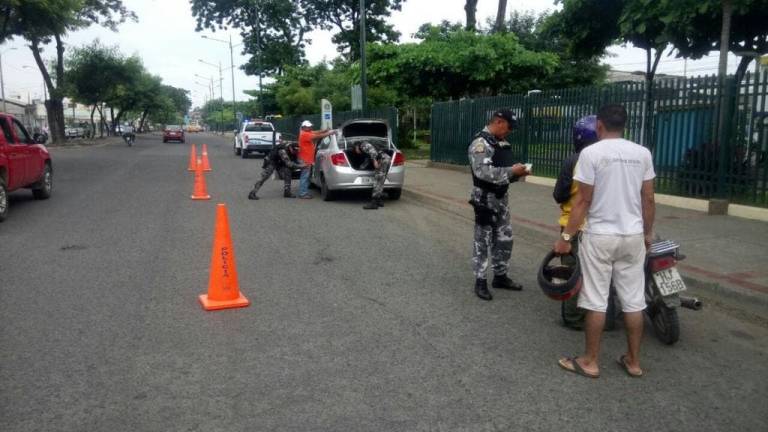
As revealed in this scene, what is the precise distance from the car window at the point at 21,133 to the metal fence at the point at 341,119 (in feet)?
22.4

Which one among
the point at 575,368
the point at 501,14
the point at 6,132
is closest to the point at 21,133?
the point at 6,132

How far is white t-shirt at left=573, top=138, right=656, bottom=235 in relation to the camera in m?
3.98

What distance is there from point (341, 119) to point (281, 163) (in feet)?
48.7

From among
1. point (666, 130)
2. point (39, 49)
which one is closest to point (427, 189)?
point (666, 130)

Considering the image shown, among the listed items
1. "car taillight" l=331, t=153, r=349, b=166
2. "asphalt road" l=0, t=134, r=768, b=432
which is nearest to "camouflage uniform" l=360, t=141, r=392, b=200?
"car taillight" l=331, t=153, r=349, b=166

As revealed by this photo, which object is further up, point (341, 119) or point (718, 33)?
point (718, 33)

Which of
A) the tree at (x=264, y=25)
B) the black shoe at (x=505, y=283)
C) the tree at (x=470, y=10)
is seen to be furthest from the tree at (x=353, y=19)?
the black shoe at (x=505, y=283)

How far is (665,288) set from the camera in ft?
15.2

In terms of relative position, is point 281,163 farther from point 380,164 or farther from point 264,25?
point 264,25

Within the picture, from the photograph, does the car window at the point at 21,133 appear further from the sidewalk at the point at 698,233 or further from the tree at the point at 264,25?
the tree at the point at 264,25

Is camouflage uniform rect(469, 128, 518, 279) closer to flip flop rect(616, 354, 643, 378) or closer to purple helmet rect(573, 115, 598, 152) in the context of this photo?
purple helmet rect(573, 115, 598, 152)

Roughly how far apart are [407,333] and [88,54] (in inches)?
1929

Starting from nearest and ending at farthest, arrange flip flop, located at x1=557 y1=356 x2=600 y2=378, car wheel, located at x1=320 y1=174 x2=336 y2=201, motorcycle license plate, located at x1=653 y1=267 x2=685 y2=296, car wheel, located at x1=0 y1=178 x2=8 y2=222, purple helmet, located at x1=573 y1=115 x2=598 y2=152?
flip flop, located at x1=557 y1=356 x2=600 y2=378, motorcycle license plate, located at x1=653 y1=267 x2=685 y2=296, purple helmet, located at x1=573 y1=115 x2=598 y2=152, car wheel, located at x1=0 y1=178 x2=8 y2=222, car wheel, located at x1=320 y1=174 x2=336 y2=201

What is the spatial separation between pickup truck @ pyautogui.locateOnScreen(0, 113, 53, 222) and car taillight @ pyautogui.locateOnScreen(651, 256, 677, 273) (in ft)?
31.3
